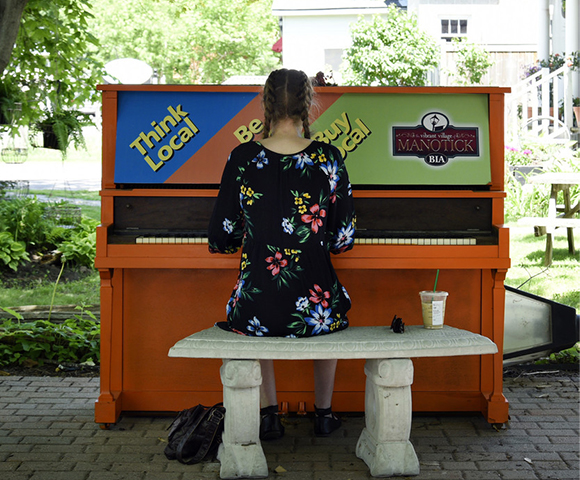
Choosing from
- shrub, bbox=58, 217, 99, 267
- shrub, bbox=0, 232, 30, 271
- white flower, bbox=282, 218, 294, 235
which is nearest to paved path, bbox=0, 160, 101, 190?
shrub, bbox=58, 217, 99, 267

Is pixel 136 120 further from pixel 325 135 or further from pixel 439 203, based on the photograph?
pixel 439 203

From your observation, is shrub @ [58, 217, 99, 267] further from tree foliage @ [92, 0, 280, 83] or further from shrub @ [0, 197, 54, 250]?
tree foliage @ [92, 0, 280, 83]

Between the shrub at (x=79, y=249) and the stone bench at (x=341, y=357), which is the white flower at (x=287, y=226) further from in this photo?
the shrub at (x=79, y=249)

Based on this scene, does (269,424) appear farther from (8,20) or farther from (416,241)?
(8,20)

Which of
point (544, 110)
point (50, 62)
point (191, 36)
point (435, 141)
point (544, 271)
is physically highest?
point (191, 36)

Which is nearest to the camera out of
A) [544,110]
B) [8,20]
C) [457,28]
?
[8,20]

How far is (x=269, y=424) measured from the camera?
353cm

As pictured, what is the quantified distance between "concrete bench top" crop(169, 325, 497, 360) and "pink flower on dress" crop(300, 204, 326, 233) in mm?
471

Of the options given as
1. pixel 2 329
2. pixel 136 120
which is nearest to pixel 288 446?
pixel 136 120

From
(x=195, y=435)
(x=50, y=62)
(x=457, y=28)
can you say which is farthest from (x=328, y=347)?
(x=457, y=28)

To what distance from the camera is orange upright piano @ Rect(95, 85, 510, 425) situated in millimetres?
3545

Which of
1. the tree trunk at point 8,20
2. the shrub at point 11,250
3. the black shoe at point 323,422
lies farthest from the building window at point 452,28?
the black shoe at point 323,422

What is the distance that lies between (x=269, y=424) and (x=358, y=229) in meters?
1.03

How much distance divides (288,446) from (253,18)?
2476 centimetres
